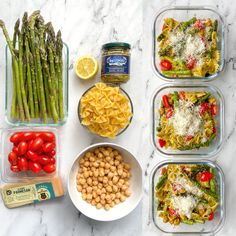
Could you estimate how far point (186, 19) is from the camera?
A: 2.32m

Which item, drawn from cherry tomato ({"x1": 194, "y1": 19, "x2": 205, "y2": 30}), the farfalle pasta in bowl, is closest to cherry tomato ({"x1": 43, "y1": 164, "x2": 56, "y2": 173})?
the farfalle pasta in bowl

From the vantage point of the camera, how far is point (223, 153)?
232cm

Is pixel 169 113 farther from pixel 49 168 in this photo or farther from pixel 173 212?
pixel 49 168

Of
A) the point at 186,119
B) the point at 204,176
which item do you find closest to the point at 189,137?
the point at 186,119

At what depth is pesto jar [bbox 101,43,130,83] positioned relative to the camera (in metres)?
2.13

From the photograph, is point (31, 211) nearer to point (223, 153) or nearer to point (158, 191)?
point (158, 191)

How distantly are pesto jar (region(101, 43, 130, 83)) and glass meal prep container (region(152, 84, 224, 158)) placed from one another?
23cm

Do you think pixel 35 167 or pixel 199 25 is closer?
pixel 35 167

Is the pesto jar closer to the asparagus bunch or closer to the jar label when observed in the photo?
the jar label

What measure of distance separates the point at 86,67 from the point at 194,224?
0.91 meters

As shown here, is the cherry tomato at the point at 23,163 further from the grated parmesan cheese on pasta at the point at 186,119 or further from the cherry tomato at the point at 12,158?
the grated parmesan cheese on pasta at the point at 186,119

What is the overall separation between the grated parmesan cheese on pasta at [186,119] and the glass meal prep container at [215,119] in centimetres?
8

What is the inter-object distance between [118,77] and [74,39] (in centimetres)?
30

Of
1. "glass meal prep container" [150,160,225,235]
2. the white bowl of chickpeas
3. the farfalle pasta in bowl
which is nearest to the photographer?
the farfalle pasta in bowl
